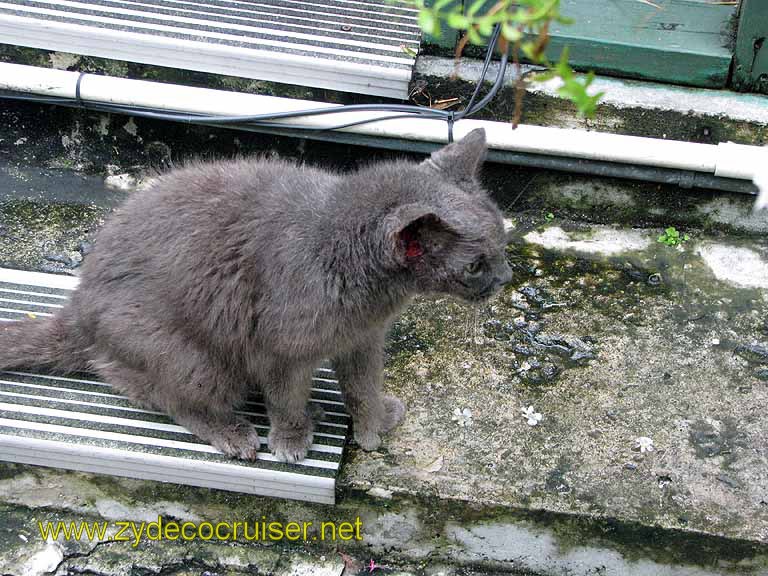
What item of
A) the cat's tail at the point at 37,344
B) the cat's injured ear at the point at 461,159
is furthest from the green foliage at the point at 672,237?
the cat's tail at the point at 37,344

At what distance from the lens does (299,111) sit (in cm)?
357

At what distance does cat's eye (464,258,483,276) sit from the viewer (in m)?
2.54

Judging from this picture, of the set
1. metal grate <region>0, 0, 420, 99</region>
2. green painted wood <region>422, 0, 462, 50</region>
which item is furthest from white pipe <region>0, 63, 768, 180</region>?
green painted wood <region>422, 0, 462, 50</region>

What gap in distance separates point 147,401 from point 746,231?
275 cm

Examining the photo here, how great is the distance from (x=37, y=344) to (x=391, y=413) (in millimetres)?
1326

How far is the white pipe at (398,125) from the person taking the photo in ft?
11.7

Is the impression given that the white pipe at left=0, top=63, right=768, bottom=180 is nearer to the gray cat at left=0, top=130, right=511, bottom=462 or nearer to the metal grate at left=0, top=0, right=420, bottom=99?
the metal grate at left=0, top=0, right=420, bottom=99

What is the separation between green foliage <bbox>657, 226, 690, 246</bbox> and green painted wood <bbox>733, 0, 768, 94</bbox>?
29.0 inches

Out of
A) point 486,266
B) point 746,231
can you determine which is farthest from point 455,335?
point 746,231

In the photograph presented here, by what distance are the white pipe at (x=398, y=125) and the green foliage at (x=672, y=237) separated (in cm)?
33

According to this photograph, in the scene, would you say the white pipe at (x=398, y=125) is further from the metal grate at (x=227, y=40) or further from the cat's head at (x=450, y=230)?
the cat's head at (x=450, y=230)

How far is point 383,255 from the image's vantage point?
8.18ft

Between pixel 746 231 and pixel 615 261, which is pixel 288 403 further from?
pixel 746 231

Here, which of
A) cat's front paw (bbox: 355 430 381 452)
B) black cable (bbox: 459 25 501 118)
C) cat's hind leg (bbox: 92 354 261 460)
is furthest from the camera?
black cable (bbox: 459 25 501 118)
